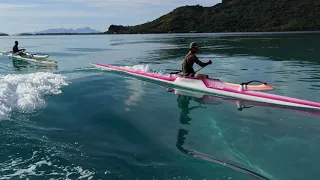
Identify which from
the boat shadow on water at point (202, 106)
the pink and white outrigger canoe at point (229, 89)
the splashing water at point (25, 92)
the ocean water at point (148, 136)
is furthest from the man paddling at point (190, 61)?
the splashing water at point (25, 92)

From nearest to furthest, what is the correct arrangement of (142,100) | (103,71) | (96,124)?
(96,124) → (142,100) → (103,71)

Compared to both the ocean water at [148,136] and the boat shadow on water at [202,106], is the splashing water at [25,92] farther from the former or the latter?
the boat shadow on water at [202,106]

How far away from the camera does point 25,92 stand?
628 inches

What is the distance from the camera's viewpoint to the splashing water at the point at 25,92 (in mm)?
13633

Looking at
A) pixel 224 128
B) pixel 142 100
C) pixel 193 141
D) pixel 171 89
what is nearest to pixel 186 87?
pixel 171 89

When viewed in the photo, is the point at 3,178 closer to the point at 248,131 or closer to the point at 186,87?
the point at 248,131

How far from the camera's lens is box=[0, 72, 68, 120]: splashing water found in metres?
13.6

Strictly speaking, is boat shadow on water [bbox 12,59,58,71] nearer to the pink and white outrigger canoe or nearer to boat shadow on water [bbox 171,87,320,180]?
the pink and white outrigger canoe

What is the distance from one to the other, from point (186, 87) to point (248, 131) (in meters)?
8.55

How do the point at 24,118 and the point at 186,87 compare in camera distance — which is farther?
the point at 186,87

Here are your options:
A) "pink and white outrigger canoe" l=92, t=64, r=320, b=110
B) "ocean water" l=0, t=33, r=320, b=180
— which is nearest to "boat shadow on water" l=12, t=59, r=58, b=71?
"ocean water" l=0, t=33, r=320, b=180

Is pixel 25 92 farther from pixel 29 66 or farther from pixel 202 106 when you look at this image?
pixel 29 66

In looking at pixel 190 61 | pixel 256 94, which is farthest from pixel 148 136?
pixel 190 61

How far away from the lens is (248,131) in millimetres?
11227
